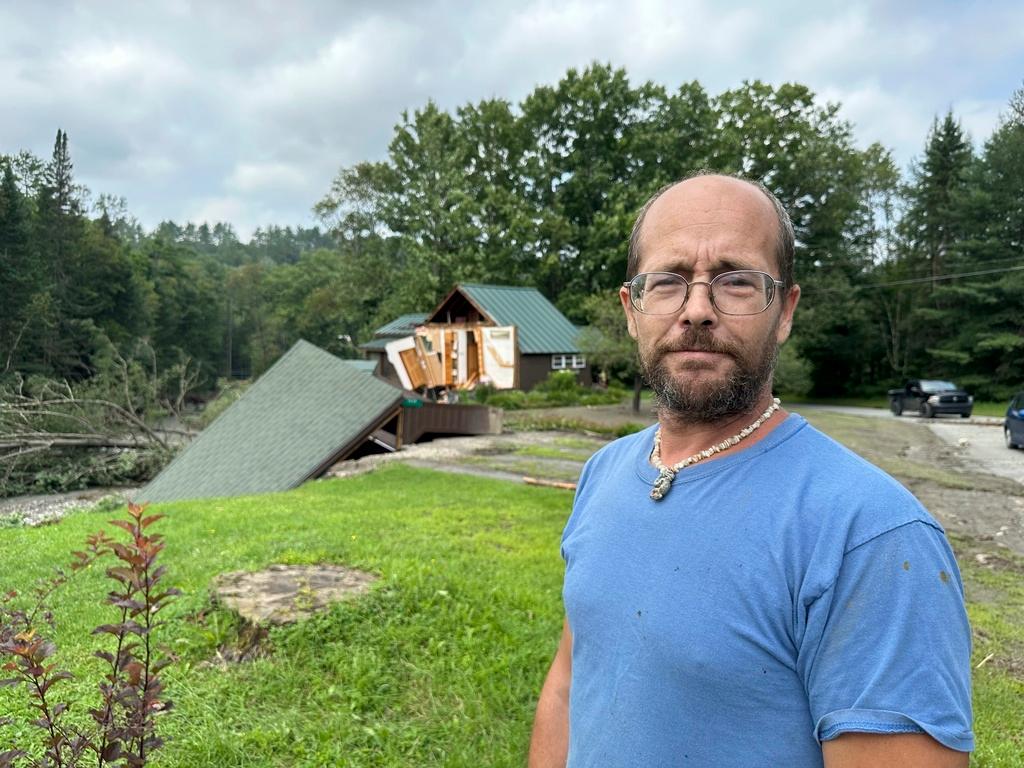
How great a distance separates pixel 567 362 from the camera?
33094 millimetres

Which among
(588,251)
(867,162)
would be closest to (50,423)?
(588,251)

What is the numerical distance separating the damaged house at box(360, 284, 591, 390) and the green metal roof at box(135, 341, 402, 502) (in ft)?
29.7

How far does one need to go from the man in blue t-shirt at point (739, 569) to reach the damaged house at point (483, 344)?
2220 cm

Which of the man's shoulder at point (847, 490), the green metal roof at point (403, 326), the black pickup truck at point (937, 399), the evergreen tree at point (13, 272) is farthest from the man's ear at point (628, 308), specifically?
the evergreen tree at point (13, 272)

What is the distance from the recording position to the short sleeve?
1.01m

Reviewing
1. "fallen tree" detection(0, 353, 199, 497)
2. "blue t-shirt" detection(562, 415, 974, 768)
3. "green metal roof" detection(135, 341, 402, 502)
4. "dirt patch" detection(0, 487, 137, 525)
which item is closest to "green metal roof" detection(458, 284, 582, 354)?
"fallen tree" detection(0, 353, 199, 497)

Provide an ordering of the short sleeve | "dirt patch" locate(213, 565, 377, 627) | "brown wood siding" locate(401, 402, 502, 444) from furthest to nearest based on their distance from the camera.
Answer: "brown wood siding" locate(401, 402, 502, 444) → "dirt patch" locate(213, 565, 377, 627) → the short sleeve

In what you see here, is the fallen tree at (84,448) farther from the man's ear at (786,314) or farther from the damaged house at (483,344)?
the man's ear at (786,314)

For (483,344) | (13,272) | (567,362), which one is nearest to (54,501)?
(483,344)

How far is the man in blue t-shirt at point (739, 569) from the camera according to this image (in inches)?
41.1

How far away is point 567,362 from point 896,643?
32164mm

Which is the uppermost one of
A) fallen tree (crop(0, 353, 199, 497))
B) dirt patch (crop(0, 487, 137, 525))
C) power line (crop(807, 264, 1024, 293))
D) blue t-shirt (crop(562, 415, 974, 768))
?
power line (crop(807, 264, 1024, 293))

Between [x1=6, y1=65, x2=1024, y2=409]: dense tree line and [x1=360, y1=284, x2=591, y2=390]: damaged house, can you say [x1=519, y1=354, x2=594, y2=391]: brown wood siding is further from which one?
[x1=6, y1=65, x2=1024, y2=409]: dense tree line

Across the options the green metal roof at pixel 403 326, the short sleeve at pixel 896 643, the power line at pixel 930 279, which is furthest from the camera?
the green metal roof at pixel 403 326
